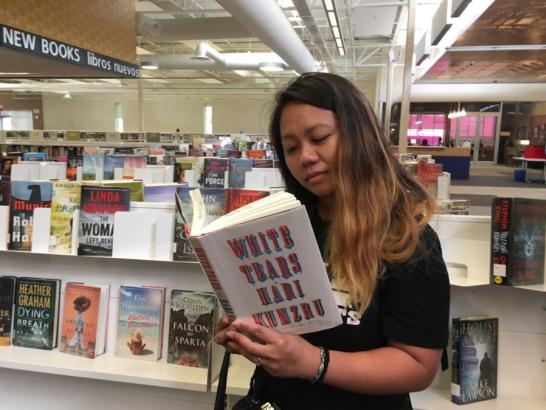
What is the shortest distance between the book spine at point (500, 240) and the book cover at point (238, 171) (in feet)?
9.42

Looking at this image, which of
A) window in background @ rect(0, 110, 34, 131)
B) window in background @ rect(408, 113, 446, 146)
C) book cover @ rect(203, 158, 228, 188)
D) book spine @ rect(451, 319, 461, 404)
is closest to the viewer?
book spine @ rect(451, 319, 461, 404)

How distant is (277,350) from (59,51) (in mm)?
2337

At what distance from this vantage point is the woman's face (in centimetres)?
99

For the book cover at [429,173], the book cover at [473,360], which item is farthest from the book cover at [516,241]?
the book cover at [429,173]

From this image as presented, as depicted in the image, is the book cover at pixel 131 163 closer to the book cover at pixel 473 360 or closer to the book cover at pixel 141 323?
the book cover at pixel 141 323

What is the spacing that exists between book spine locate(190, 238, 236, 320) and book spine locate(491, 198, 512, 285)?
1.06 metres

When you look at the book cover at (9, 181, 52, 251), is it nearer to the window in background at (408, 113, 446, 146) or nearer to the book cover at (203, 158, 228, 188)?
the book cover at (203, 158, 228, 188)

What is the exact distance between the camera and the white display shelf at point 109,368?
1.86 metres

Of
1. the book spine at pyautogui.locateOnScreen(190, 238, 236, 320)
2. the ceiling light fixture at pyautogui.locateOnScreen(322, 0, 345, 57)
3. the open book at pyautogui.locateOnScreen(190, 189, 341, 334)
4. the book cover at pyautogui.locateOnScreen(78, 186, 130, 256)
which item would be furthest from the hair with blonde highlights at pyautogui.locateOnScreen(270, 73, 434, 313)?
the ceiling light fixture at pyautogui.locateOnScreen(322, 0, 345, 57)

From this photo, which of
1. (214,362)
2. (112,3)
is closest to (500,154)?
(112,3)

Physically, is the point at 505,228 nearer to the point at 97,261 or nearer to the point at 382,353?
the point at 382,353

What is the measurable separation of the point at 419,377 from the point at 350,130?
0.53 meters

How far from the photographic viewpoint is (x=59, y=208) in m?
2.00

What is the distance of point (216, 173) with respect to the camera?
4.49 metres
